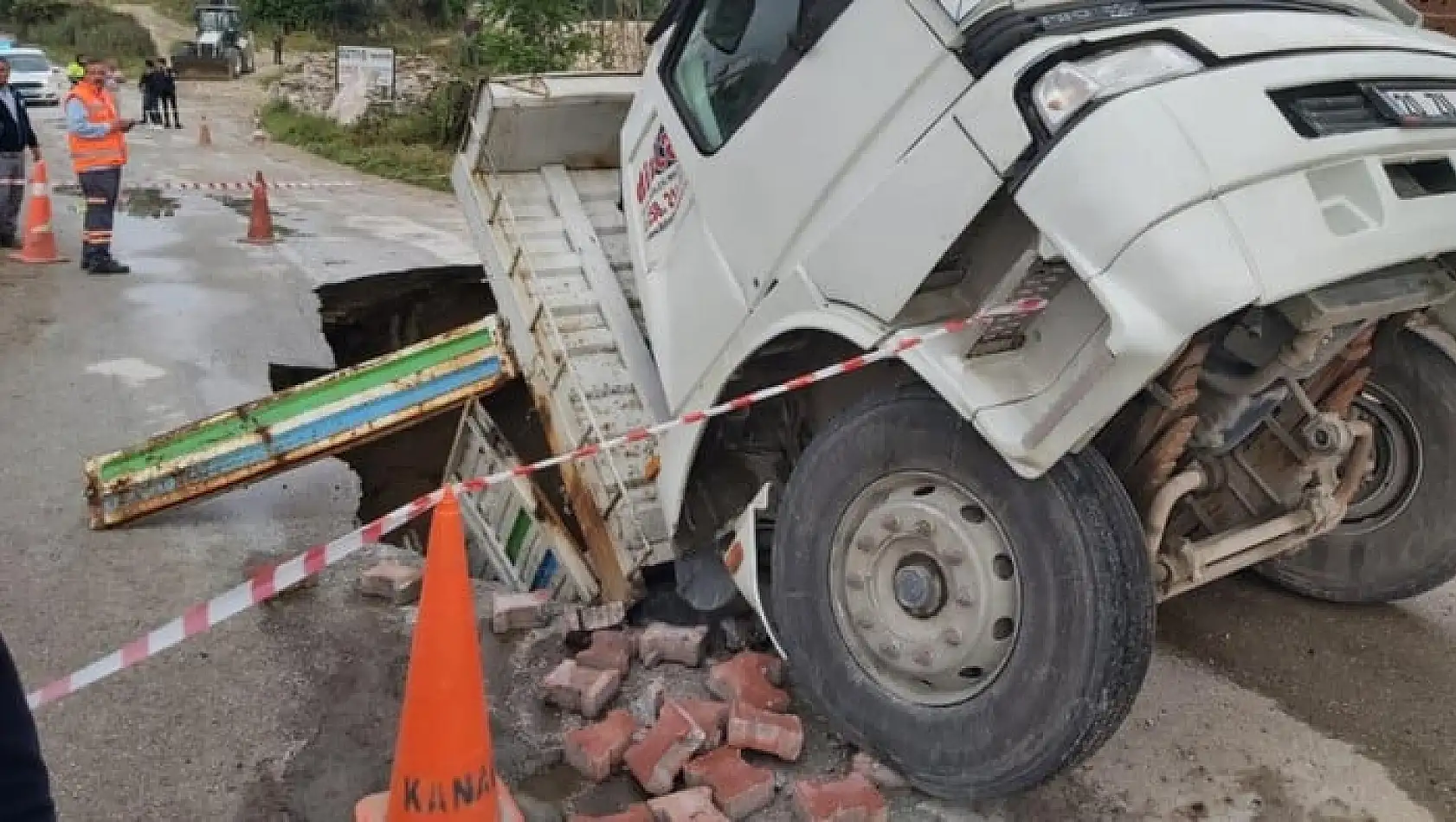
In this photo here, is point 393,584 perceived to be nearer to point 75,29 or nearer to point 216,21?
point 216,21

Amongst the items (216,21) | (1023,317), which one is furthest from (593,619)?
(216,21)

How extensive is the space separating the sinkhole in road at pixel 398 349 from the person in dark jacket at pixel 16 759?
3.61 meters

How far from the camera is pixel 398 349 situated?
829 cm

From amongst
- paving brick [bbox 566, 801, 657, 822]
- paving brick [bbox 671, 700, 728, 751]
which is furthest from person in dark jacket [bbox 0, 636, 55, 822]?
paving brick [bbox 671, 700, 728, 751]

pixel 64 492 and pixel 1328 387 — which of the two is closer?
pixel 1328 387

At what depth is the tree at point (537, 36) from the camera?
671 inches

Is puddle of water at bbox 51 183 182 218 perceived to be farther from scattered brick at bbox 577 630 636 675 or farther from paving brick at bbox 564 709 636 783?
paving brick at bbox 564 709 636 783

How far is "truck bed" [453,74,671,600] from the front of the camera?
4.48 metres

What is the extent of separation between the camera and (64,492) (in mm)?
5391

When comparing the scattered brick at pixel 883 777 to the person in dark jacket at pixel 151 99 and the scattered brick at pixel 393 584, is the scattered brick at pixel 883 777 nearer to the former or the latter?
the scattered brick at pixel 393 584

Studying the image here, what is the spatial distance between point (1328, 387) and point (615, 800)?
94.2 inches

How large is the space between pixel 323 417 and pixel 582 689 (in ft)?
6.99

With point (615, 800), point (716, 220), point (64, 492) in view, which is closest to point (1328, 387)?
point (716, 220)

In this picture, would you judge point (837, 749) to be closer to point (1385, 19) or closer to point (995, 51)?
point (995, 51)
